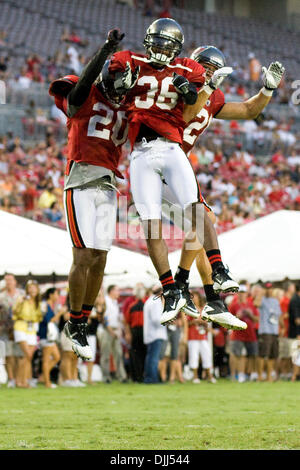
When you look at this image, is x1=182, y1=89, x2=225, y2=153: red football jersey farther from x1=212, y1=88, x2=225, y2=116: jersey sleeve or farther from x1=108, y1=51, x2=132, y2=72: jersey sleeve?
x1=108, y1=51, x2=132, y2=72: jersey sleeve

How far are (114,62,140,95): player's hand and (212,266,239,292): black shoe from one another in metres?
1.34

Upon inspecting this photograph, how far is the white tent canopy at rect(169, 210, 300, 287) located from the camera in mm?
16578

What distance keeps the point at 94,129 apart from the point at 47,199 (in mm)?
10616

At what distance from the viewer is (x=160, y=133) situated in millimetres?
6484

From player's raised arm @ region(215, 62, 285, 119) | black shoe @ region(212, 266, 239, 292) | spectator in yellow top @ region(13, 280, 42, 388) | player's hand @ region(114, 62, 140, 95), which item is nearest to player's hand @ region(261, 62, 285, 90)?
player's raised arm @ region(215, 62, 285, 119)

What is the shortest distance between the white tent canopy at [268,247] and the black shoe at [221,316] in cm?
996

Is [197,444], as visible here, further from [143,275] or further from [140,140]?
[143,275]

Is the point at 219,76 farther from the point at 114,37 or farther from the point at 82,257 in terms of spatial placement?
the point at 82,257

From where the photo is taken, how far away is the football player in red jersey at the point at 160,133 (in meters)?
6.41

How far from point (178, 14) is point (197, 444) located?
28261mm

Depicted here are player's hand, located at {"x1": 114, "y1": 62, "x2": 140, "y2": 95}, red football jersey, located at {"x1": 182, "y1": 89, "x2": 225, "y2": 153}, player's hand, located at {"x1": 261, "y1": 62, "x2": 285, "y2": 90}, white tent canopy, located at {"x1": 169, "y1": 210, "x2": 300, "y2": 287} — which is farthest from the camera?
white tent canopy, located at {"x1": 169, "y1": 210, "x2": 300, "y2": 287}

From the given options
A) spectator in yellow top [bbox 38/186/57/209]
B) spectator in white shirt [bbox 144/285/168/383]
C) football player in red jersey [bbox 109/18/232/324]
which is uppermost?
spectator in yellow top [bbox 38/186/57/209]

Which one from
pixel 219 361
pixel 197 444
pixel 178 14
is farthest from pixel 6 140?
pixel 178 14

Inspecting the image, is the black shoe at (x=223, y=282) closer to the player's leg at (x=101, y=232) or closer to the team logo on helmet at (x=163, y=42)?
the player's leg at (x=101, y=232)
